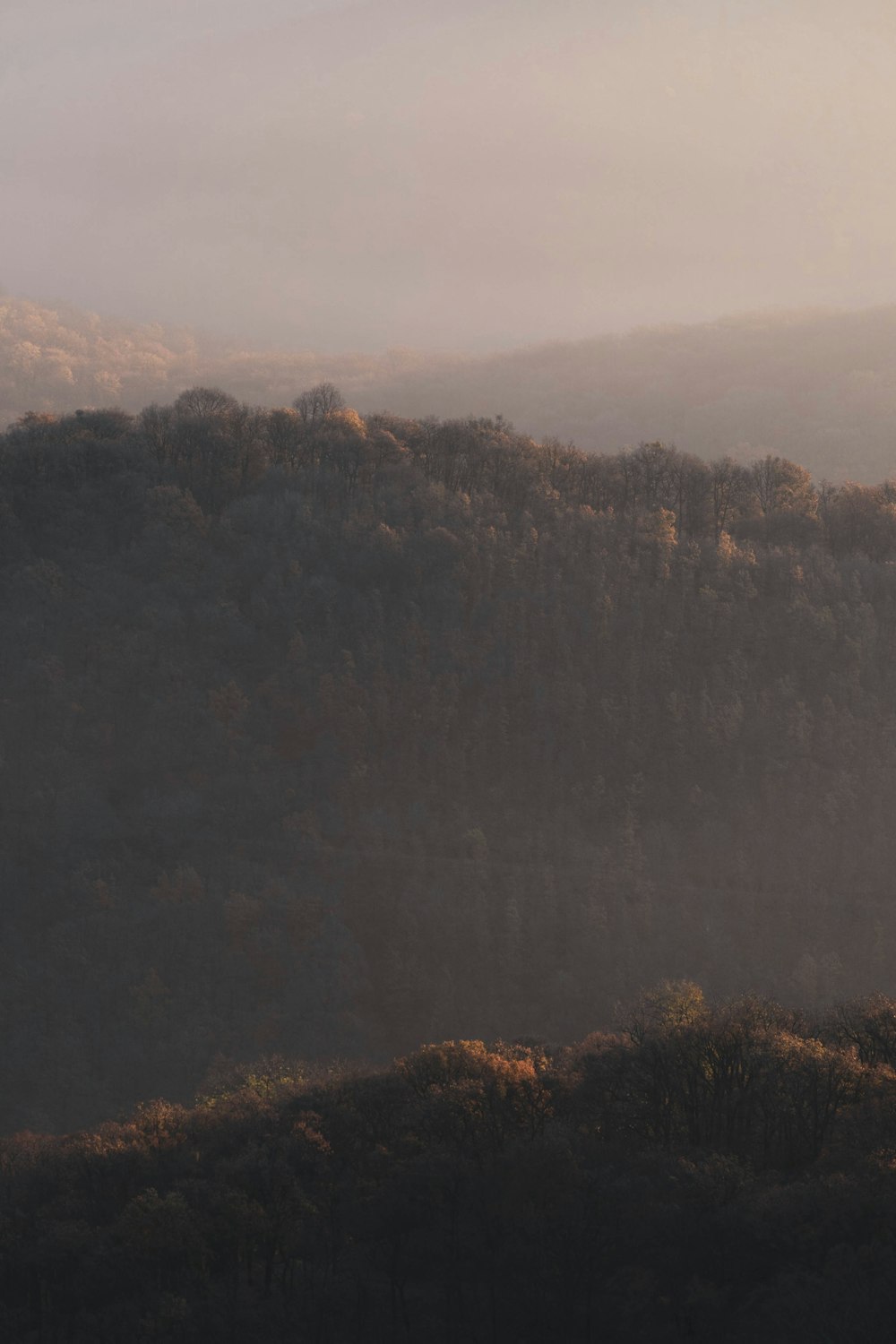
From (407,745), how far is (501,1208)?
8968 cm

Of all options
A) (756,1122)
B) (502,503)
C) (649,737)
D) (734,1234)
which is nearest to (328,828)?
(649,737)

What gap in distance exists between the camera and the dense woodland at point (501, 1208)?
45.8 m

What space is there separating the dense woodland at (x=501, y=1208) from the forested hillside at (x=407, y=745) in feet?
162

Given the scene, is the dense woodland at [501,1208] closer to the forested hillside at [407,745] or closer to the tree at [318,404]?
the forested hillside at [407,745]

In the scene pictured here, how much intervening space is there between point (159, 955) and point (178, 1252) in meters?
70.1

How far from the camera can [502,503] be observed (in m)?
164

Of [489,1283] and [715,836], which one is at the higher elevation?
[489,1283]

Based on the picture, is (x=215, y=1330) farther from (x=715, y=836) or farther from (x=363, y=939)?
(x=715, y=836)

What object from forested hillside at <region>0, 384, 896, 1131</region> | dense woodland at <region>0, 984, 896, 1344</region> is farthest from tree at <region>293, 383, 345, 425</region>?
dense woodland at <region>0, 984, 896, 1344</region>

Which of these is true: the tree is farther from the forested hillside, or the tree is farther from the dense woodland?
the dense woodland

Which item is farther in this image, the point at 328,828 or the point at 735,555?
the point at 735,555

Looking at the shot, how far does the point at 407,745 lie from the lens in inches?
5477

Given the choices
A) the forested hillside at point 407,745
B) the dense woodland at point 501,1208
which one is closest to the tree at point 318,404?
the forested hillside at point 407,745

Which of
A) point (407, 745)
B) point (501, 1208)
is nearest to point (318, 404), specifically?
point (407, 745)
